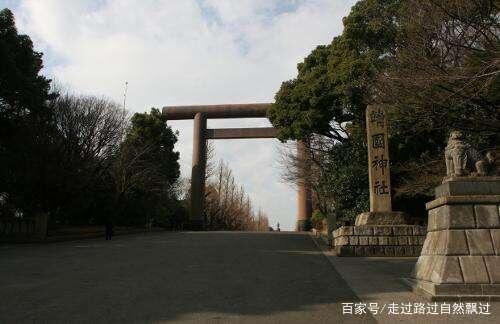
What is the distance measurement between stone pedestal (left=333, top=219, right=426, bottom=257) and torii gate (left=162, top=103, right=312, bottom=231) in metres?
16.2

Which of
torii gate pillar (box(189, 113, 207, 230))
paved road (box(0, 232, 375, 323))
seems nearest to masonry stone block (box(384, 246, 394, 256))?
paved road (box(0, 232, 375, 323))

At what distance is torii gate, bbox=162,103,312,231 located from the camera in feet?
96.0

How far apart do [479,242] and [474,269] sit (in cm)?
43

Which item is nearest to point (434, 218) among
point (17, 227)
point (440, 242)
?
point (440, 242)

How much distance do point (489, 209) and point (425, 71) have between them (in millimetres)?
3349

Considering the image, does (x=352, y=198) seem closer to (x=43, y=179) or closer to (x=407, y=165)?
(x=407, y=165)

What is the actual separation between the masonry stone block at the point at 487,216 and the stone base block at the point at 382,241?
5.86 m

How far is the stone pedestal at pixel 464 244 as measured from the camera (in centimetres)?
623

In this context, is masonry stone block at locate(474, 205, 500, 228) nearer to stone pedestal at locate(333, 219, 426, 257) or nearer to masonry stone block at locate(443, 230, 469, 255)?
masonry stone block at locate(443, 230, 469, 255)

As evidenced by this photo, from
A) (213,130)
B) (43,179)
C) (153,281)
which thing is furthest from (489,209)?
(213,130)

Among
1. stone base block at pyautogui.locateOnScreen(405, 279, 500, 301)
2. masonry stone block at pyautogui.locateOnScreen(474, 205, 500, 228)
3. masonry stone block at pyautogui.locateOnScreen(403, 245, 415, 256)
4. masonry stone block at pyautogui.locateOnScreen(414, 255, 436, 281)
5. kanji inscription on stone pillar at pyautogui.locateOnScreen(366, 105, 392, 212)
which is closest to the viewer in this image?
stone base block at pyautogui.locateOnScreen(405, 279, 500, 301)

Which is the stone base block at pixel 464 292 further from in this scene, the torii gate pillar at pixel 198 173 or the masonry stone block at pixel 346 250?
the torii gate pillar at pixel 198 173

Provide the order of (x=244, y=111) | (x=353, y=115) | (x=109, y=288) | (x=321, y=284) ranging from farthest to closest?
1. (x=244, y=111)
2. (x=353, y=115)
3. (x=321, y=284)
4. (x=109, y=288)

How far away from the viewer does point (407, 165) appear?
Result: 1513 centimetres
